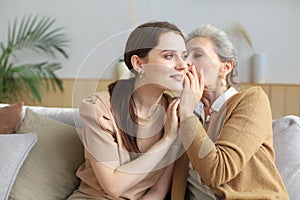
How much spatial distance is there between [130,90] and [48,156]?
0.57m

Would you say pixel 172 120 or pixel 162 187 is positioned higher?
pixel 172 120

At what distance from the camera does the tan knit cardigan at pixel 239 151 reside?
4.64 ft

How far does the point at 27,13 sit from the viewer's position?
377 cm

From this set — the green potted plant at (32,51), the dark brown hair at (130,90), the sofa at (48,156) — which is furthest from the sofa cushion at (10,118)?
the green potted plant at (32,51)

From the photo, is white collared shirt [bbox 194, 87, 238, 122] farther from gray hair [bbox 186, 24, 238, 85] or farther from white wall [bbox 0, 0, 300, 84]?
white wall [bbox 0, 0, 300, 84]

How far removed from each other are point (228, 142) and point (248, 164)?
113 mm

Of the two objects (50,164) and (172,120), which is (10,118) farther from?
(172,120)

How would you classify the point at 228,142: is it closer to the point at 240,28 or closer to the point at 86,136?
the point at 86,136

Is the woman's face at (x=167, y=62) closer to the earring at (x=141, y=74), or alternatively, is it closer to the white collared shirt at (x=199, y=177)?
the earring at (x=141, y=74)

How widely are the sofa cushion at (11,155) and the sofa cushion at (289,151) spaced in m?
0.96

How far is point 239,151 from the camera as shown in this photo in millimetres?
1410

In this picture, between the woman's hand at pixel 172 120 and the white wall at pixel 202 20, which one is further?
the white wall at pixel 202 20

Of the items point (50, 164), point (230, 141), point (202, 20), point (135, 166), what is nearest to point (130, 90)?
point (135, 166)

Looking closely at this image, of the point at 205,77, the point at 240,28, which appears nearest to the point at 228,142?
the point at 205,77
